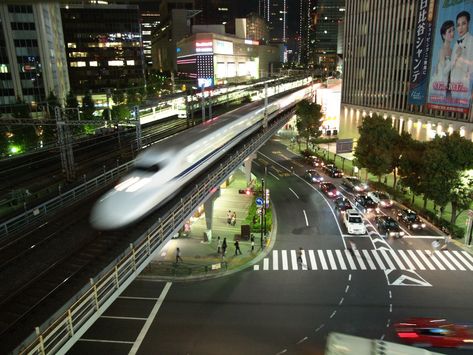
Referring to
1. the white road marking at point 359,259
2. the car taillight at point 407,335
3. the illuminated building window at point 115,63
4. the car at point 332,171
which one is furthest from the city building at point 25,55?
the car taillight at point 407,335

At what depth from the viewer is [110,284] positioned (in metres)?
13.6

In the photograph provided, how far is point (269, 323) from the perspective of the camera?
20.0m

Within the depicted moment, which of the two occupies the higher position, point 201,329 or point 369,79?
point 369,79

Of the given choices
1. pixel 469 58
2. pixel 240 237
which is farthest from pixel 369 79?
pixel 240 237

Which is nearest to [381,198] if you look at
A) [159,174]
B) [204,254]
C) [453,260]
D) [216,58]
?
[453,260]

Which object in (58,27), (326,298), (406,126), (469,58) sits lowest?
(326,298)

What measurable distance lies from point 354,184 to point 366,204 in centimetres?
821

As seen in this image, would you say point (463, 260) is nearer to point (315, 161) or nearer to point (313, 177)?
point (313, 177)

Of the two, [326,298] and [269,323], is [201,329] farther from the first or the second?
[326,298]

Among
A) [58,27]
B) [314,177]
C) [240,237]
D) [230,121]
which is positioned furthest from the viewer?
[58,27]

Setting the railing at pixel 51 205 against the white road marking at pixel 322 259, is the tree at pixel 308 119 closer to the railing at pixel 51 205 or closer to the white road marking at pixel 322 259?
the white road marking at pixel 322 259

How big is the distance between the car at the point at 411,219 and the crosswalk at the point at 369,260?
457 centimetres

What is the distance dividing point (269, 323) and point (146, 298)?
25.3 ft

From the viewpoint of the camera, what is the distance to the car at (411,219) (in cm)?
3344
